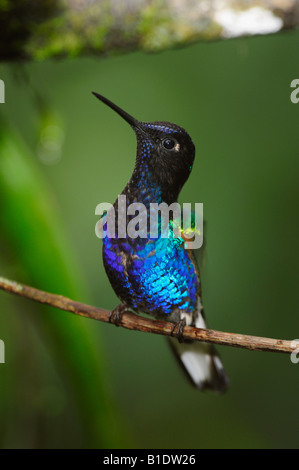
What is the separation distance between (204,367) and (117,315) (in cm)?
66

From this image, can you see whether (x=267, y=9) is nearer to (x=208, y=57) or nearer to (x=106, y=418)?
(x=106, y=418)

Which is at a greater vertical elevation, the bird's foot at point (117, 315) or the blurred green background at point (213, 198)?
the blurred green background at point (213, 198)

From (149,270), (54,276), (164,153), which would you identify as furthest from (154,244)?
(54,276)

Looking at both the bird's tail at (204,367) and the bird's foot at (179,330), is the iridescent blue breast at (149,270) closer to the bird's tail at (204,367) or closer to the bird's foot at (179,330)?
the bird's foot at (179,330)

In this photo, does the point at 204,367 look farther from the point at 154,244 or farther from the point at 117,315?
the point at 154,244

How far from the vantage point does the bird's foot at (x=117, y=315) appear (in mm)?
1497

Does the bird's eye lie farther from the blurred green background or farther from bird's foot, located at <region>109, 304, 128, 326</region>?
the blurred green background

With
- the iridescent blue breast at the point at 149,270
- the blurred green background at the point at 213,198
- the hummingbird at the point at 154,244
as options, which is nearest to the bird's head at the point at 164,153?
the hummingbird at the point at 154,244

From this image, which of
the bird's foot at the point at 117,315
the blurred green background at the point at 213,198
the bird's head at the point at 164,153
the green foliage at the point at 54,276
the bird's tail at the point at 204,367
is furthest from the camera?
the blurred green background at the point at 213,198

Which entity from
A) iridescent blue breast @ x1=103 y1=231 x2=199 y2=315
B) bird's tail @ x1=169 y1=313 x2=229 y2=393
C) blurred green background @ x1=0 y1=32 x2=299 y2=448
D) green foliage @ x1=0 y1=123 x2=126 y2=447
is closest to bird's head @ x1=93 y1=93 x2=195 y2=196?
iridescent blue breast @ x1=103 y1=231 x2=199 y2=315

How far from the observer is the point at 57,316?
166 centimetres

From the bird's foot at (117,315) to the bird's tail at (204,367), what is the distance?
485mm

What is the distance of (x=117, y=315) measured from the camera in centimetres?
154
